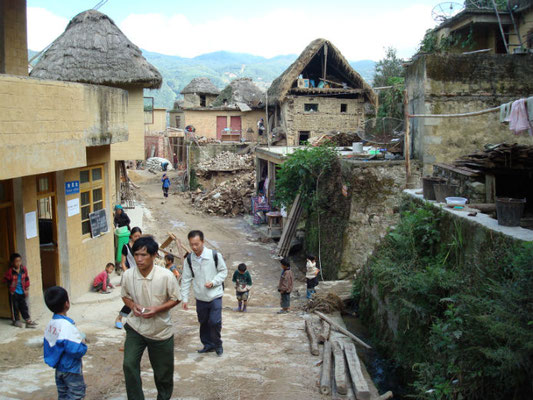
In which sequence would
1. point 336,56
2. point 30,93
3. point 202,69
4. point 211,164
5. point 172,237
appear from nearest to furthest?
point 30,93, point 172,237, point 336,56, point 211,164, point 202,69

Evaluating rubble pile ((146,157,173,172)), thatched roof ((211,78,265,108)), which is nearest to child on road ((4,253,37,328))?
thatched roof ((211,78,265,108))

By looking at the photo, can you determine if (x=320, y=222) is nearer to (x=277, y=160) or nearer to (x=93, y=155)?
(x=277, y=160)

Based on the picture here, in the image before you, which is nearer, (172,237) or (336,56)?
(172,237)

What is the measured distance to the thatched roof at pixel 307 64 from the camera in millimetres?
25219

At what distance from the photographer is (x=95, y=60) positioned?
14578mm

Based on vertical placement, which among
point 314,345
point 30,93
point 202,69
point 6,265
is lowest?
point 314,345

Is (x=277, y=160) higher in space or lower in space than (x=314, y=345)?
higher

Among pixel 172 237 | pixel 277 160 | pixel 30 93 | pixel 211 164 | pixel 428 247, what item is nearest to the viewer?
pixel 30 93

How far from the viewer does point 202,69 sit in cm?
19262

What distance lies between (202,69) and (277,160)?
183309mm

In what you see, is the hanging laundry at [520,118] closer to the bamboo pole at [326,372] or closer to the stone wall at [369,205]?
the bamboo pole at [326,372]

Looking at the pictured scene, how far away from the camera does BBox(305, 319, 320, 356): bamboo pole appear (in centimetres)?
655

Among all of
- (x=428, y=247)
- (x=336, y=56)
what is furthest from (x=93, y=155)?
(x=336, y=56)

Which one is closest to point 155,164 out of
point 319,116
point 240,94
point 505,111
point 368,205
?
point 240,94
